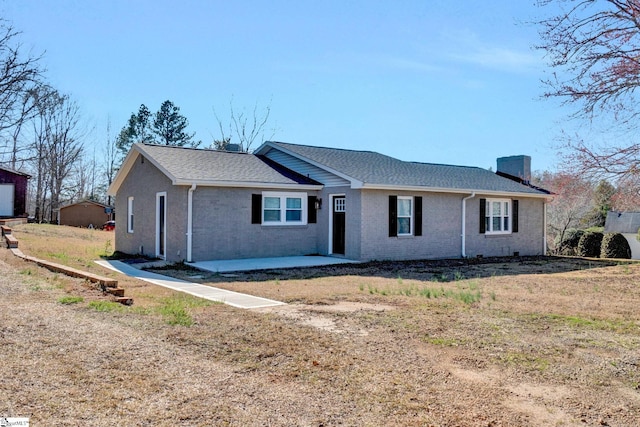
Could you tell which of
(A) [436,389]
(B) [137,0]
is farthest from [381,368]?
(B) [137,0]

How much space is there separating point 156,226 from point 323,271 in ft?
20.7

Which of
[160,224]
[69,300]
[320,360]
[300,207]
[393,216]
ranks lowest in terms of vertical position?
[320,360]

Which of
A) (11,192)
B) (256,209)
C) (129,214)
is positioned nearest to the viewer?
(256,209)

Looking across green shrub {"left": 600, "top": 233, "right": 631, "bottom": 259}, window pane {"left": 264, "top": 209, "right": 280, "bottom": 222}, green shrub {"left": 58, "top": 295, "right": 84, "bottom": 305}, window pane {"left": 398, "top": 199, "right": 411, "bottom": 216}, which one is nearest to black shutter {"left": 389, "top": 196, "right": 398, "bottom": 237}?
window pane {"left": 398, "top": 199, "right": 411, "bottom": 216}

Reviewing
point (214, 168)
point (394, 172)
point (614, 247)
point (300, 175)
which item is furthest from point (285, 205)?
point (614, 247)

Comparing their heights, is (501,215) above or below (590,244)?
above

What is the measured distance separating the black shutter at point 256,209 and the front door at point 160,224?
2824 millimetres

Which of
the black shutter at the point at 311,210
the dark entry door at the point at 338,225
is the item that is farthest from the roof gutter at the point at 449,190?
the black shutter at the point at 311,210

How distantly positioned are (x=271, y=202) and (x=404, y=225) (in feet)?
14.7

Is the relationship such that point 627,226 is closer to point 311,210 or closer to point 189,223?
point 311,210

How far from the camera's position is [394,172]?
18.2 metres

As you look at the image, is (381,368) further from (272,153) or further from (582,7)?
(272,153)

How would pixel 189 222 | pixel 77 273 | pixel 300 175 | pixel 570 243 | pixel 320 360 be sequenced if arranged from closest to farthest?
pixel 320 360
pixel 77 273
pixel 189 222
pixel 300 175
pixel 570 243

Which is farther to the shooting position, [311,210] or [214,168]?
[311,210]
